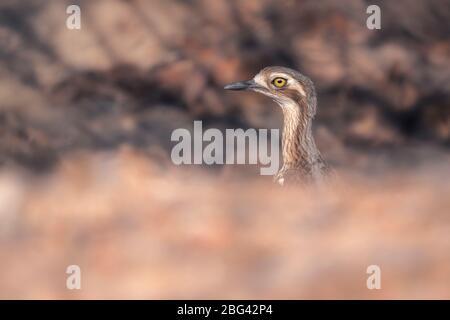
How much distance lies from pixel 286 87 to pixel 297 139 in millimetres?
259

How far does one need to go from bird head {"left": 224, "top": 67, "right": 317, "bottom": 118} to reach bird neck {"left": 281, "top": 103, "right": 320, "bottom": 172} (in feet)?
0.08

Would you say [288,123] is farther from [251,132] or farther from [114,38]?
[114,38]

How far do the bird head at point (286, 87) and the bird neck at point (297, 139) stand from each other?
0.03 meters

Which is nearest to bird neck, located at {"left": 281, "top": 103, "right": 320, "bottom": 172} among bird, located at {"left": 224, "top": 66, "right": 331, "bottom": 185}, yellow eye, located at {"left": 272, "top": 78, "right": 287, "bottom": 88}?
bird, located at {"left": 224, "top": 66, "right": 331, "bottom": 185}

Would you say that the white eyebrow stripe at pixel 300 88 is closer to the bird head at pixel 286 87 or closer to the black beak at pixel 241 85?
the bird head at pixel 286 87

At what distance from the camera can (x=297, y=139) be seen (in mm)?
3715

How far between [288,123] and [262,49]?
1.95 ft

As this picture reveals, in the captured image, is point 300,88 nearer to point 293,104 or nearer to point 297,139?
point 293,104

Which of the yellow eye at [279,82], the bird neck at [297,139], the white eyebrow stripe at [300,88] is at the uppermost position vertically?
the yellow eye at [279,82]

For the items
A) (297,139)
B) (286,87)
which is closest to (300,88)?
(286,87)

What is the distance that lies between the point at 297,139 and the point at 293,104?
0.58 ft

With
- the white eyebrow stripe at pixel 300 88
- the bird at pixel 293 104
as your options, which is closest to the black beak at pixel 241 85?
the bird at pixel 293 104

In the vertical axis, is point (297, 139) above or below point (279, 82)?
below

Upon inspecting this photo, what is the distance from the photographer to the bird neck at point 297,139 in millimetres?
3605
